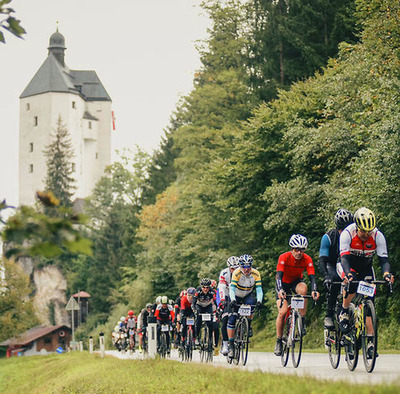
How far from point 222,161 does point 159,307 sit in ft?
68.1

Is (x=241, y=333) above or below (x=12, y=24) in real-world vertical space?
below

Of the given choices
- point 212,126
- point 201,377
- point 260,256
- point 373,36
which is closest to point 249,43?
point 212,126

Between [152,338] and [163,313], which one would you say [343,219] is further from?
[152,338]

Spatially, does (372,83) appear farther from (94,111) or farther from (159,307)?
(94,111)

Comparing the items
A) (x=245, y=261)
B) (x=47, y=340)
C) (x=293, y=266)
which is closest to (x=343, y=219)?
(x=293, y=266)

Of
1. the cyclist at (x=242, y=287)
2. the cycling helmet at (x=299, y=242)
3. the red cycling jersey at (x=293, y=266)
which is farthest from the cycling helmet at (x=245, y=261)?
the cycling helmet at (x=299, y=242)

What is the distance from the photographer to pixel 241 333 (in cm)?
1567

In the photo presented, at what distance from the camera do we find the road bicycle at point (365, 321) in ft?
36.6

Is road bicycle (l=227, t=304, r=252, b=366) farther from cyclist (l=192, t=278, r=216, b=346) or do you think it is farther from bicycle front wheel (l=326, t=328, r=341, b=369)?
cyclist (l=192, t=278, r=216, b=346)

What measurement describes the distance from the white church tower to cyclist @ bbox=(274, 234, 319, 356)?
143240mm

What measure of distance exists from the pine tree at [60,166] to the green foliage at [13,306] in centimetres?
3744

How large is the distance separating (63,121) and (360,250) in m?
150

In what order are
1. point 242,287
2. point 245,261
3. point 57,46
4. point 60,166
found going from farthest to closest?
point 57,46 < point 60,166 < point 242,287 < point 245,261

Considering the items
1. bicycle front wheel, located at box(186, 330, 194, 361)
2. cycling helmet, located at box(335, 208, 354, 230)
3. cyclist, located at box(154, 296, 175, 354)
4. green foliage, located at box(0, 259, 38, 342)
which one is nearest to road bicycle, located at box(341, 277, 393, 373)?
cycling helmet, located at box(335, 208, 354, 230)
